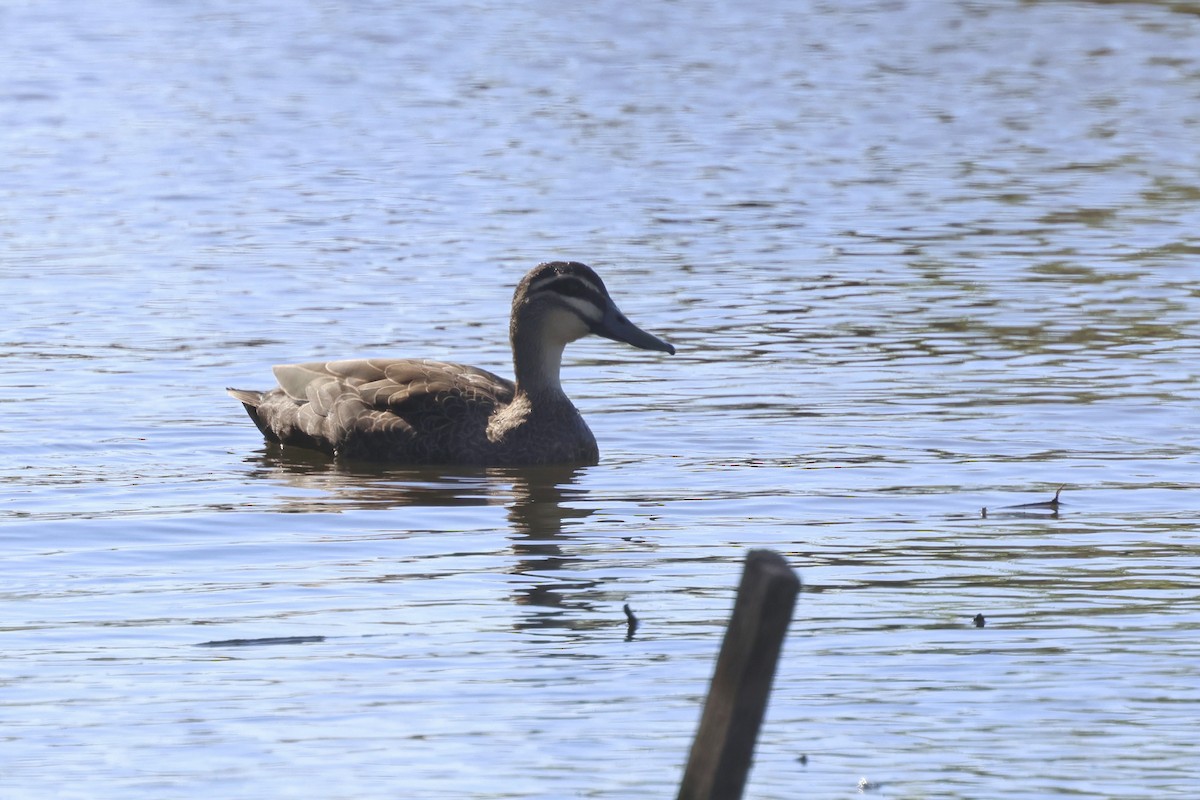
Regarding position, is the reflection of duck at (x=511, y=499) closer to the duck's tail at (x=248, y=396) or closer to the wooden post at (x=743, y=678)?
the duck's tail at (x=248, y=396)

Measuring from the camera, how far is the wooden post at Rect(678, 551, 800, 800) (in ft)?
15.6

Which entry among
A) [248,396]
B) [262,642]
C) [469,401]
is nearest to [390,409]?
[469,401]

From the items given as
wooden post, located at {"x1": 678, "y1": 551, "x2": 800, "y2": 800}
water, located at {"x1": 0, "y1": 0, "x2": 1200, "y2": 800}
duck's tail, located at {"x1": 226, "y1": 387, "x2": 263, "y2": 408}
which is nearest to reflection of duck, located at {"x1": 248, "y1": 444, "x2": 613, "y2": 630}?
water, located at {"x1": 0, "y1": 0, "x2": 1200, "y2": 800}

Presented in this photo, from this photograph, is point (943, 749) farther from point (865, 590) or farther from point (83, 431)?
point (83, 431)

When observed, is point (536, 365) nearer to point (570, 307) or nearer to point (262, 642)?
point (570, 307)

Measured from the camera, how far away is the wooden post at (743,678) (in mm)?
4758

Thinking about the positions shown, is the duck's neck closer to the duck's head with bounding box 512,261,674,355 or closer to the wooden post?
the duck's head with bounding box 512,261,674,355

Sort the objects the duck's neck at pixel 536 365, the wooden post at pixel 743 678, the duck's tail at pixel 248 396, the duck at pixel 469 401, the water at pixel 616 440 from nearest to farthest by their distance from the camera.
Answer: the wooden post at pixel 743 678 → the water at pixel 616 440 → the duck at pixel 469 401 → the duck's neck at pixel 536 365 → the duck's tail at pixel 248 396

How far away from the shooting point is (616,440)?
43.4 ft

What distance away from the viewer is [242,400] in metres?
13.3

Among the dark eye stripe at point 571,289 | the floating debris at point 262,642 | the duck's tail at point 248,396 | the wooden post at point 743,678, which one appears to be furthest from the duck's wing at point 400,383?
the wooden post at point 743,678

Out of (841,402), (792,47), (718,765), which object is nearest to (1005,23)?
(792,47)

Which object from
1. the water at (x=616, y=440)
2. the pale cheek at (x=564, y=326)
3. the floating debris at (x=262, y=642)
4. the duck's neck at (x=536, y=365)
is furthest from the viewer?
the pale cheek at (x=564, y=326)

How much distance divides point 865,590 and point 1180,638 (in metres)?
1.37
